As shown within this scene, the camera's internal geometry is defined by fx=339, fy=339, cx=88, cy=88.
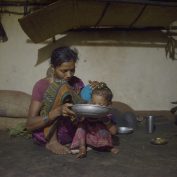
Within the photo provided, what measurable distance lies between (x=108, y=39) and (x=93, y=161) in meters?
2.66

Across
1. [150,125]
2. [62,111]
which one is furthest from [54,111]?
[150,125]

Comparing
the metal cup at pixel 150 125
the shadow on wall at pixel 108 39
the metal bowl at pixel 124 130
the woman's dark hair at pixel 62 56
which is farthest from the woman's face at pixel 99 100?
the shadow on wall at pixel 108 39

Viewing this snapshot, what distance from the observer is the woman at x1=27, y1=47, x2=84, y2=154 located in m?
3.44

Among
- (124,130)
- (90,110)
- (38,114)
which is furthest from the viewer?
(124,130)

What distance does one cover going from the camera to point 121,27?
532 cm

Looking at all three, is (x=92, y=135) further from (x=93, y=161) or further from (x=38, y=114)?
(x=38, y=114)

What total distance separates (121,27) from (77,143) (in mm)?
2489

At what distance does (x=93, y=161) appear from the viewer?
3289mm

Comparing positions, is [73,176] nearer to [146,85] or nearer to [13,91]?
[13,91]

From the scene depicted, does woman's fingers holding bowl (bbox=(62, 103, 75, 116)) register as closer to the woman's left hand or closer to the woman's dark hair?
the woman's left hand

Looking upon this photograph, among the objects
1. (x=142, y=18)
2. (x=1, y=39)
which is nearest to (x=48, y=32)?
(x=1, y=39)

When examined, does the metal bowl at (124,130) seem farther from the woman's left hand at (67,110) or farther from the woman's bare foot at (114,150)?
the woman's left hand at (67,110)

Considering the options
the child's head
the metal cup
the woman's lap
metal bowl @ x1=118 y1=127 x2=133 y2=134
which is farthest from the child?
the metal cup

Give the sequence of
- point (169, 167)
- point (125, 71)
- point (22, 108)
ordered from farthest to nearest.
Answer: point (125, 71) → point (22, 108) → point (169, 167)
